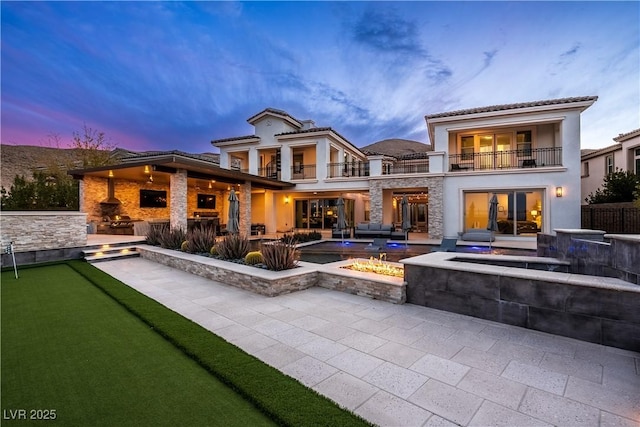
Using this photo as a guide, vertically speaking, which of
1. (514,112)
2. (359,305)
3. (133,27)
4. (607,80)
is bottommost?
(359,305)

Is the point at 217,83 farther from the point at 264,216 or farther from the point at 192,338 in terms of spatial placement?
the point at 192,338

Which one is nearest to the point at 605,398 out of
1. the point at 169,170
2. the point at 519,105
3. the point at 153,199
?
the point at 169,170

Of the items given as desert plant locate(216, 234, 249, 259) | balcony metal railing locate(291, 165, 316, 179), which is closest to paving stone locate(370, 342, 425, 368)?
desert plant locate(216, 234, 249, 259)

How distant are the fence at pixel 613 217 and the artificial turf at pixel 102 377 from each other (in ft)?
51.6

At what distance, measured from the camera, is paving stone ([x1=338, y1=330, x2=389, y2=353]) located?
150 inches

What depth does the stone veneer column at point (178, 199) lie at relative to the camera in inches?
498

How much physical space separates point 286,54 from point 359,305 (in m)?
24.9

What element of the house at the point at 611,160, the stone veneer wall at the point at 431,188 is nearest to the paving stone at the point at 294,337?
the stone veneer wall at the point at 431,188

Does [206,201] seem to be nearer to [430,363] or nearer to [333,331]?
[333,331]

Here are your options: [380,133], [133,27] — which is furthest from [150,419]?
[380,133]

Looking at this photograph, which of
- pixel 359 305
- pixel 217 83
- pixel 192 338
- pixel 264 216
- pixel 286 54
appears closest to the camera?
pixel 192 338

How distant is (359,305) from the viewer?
5621 mm

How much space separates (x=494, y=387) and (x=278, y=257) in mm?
5069

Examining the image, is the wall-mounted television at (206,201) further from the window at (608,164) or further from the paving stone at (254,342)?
the window at (608,164)
